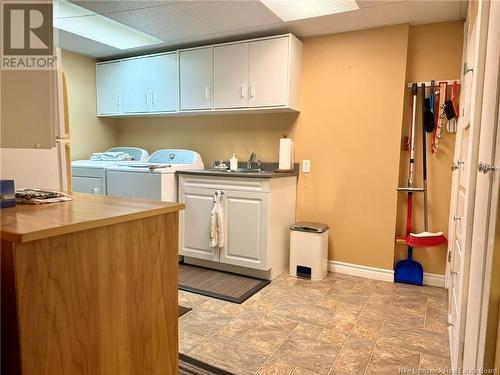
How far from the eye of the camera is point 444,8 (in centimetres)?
253

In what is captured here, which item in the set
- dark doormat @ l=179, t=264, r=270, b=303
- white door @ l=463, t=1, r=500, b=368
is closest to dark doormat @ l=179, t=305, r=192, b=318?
dark doormat @ l=179, t=264, r=270, b=303

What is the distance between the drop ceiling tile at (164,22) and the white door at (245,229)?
1476 mm

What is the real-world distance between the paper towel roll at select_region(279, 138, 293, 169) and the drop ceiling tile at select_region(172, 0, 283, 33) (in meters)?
1.02

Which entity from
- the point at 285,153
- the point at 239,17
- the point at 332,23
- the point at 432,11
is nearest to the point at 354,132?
the point at 285,153

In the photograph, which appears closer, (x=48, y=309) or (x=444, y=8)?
(x=48, y=309)

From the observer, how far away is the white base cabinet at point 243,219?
2914 mm

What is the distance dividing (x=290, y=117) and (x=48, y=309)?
2.78m

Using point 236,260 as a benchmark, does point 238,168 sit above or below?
above

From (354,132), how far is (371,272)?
1.26 m

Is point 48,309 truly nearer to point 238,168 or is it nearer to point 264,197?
point 264,197

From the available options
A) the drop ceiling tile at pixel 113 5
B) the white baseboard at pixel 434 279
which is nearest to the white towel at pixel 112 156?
the drop ceiling tile at pixel 113 5

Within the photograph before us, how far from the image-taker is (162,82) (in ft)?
12.0

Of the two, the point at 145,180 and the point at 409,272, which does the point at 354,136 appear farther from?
the point at 145,180

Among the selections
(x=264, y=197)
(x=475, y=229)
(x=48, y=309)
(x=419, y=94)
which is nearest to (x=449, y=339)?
(x=475, y=229)
